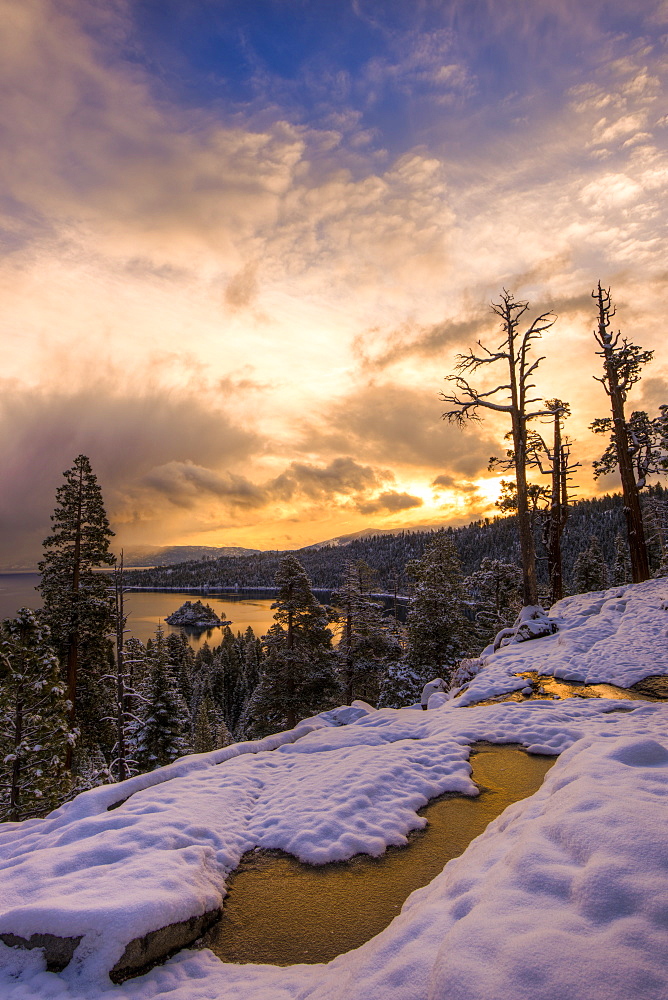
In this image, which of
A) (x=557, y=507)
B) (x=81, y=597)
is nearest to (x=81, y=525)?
(x=81, y=597)

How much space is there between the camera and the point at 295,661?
2405 cm

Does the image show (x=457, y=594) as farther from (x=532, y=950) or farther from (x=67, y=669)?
(x=532, y=950)

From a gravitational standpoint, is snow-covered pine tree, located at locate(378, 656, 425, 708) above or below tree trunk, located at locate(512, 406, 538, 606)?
below

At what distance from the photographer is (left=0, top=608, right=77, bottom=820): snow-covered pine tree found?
47.1ft

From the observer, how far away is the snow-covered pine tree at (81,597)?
17266 mm

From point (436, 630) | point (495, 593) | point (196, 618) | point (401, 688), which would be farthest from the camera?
point (196, 618)

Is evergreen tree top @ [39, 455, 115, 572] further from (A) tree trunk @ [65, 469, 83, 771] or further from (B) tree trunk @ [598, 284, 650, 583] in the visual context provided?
(B) tree trunk @ [598, 284, 650, 583]

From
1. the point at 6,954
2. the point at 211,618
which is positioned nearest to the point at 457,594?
the point at 6,954

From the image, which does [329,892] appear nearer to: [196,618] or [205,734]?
[205,734]

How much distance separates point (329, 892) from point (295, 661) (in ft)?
65.8

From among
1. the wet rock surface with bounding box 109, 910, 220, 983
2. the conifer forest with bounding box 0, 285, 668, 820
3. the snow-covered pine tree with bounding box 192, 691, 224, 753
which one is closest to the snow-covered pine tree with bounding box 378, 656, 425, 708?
the conifer forest with bounding box 0, 285, 668, 820

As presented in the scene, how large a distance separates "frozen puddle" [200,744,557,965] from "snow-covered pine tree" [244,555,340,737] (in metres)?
18.7

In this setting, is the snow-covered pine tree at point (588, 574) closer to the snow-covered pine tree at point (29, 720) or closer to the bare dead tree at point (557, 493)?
the bare dead tree at point (557, 493)

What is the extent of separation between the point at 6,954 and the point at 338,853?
3.16 metres
